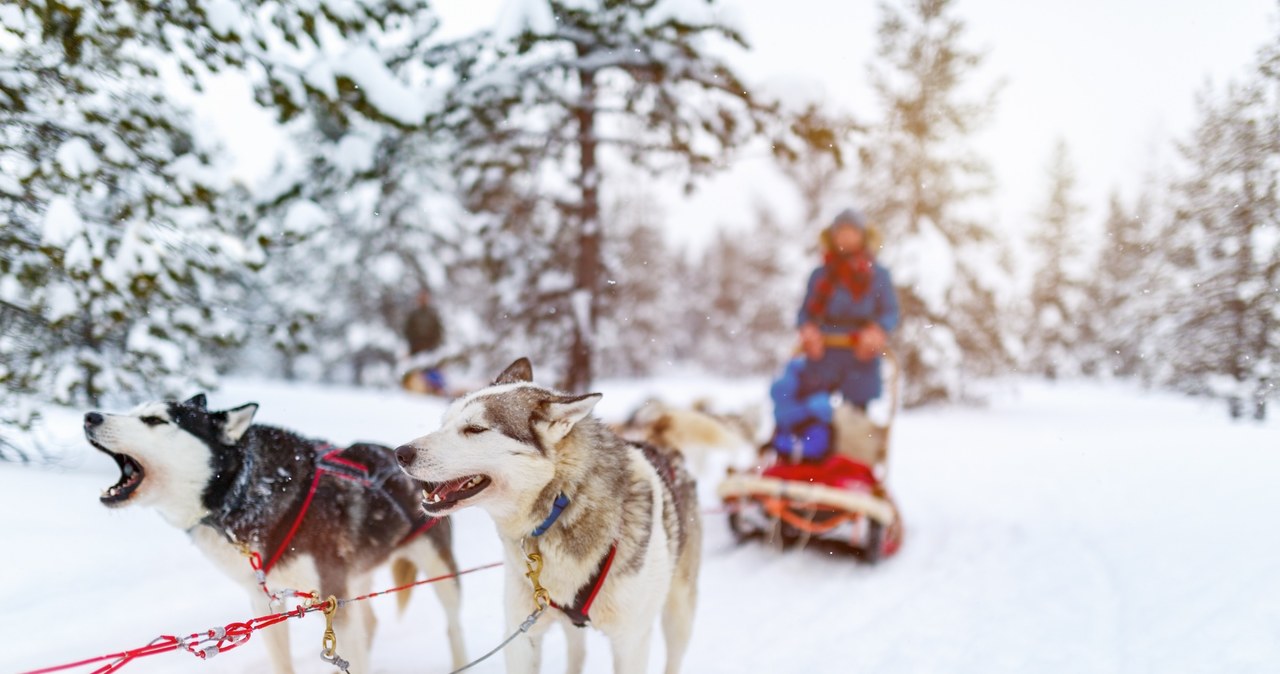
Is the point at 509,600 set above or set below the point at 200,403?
below

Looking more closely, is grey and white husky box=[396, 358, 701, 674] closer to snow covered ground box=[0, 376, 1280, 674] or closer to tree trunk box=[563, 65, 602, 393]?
snow covered ground box=[0, 376, 1280, 674]

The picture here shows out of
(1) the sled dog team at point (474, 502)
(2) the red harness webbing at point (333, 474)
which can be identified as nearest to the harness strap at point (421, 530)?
(2) the red harness webbing at point (333, 474)

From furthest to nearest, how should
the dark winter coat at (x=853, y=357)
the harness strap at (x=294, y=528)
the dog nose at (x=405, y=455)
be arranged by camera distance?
the dark winter coat at (x=853, y=357)
the harness strap at (x=294, y=528)
the dog nose at (x=405, y=455)

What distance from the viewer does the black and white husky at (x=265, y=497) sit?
2.40 metres

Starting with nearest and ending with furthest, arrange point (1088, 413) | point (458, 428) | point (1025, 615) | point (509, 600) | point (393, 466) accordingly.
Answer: point (458, 428), point (509, 600), point (393, 466), point (1025, 615), point (1088, 413)

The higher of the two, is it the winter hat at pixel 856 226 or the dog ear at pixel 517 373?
the winter hat at pixel 856 226

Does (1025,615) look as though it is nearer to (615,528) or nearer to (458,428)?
(615,528)

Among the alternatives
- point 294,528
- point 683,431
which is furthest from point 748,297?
point 294,528

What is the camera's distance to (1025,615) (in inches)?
150

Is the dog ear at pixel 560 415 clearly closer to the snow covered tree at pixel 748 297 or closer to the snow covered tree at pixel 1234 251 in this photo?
the snow covered tree at pixel 1234 251

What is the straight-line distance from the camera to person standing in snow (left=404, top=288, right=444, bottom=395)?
13766 millimetres

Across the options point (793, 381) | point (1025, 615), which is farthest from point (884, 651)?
point (793, 381)

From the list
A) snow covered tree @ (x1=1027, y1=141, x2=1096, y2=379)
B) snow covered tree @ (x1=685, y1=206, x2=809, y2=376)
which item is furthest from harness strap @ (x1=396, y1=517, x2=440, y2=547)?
snow covered tree @ (x1=1027, y1=141, x2=1096, y2=379)

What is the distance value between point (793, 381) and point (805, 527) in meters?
1.46
